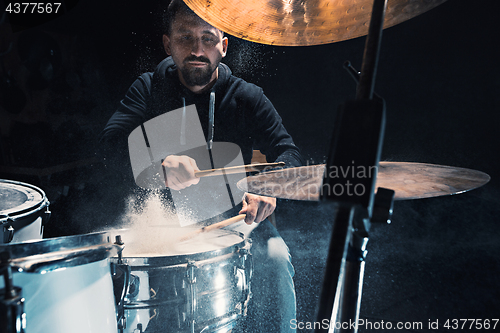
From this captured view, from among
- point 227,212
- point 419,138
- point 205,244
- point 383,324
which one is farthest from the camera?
point 227,212

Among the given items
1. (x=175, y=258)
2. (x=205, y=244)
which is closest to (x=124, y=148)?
(x=205, y=244)

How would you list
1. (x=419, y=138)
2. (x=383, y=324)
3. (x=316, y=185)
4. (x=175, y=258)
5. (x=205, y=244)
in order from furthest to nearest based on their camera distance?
(x=383, y=324)
(x=419, y=138)
(x=205, y=244)
(x=175, y=258)
(x=316, y=185)

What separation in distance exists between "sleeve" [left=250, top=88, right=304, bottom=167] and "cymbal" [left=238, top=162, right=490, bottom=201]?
3.11 feet

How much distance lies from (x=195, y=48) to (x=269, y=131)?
2.19ft

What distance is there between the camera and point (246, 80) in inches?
70.4

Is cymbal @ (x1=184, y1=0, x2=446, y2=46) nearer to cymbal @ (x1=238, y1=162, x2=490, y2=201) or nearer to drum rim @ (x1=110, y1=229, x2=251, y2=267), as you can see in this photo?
cymbal @ (x1=238, y1=162, x2=490, y2=201)

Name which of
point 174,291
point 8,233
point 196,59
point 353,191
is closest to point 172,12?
point 196,59

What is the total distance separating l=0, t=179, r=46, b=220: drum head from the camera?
100cm

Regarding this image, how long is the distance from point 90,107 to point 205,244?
44.0 inches

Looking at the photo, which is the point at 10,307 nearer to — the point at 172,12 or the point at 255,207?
the point at 255,207

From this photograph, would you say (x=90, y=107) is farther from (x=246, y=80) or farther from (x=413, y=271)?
(x=413, y=271)

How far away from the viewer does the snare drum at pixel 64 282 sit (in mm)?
680

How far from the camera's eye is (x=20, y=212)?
100cm

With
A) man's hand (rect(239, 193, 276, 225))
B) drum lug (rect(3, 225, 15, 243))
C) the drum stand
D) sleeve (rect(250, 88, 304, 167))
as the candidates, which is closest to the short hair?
sleeve (rect(250, 88, 304, 167))
